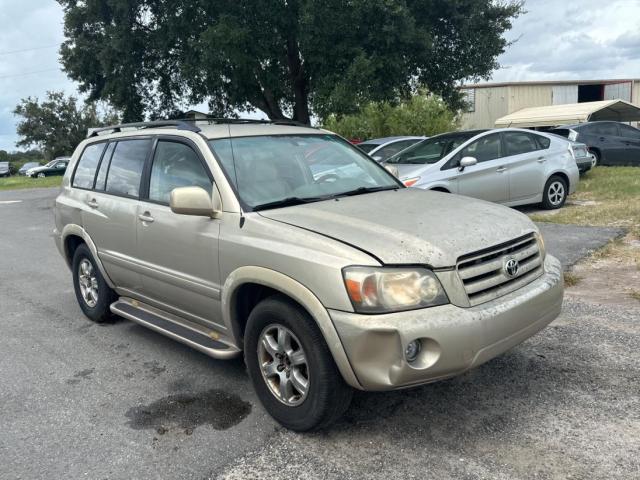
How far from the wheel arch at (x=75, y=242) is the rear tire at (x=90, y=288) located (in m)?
0.11

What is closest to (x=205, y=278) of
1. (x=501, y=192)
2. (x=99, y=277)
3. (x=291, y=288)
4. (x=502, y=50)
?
(x=291, y=288)

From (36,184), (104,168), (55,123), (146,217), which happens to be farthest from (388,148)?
(55,123)

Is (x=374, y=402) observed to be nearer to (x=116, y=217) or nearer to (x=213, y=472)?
(x=213, y=472)

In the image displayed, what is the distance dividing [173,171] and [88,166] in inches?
65.1

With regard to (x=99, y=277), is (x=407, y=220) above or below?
above

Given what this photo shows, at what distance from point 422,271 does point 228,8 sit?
15717 millimetres

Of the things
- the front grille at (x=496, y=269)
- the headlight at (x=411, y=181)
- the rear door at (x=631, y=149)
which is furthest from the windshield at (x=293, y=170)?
the rear door at (x=631, y=149)

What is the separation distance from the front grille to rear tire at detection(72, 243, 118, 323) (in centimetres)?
348

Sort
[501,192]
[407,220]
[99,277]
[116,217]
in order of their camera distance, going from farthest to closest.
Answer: [501,192], [99,277], [116,217], [407,220]

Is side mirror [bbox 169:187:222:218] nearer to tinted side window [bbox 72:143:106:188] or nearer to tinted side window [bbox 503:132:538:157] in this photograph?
tinted side window [bbox 72:143:106:188]

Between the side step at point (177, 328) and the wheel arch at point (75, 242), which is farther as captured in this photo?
the wheel arch at point (75, 242)

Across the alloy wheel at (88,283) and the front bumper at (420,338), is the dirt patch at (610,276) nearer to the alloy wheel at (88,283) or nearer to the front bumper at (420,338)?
the front bumper at (420,338)

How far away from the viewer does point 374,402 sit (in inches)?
147

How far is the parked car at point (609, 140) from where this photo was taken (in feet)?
56.6
